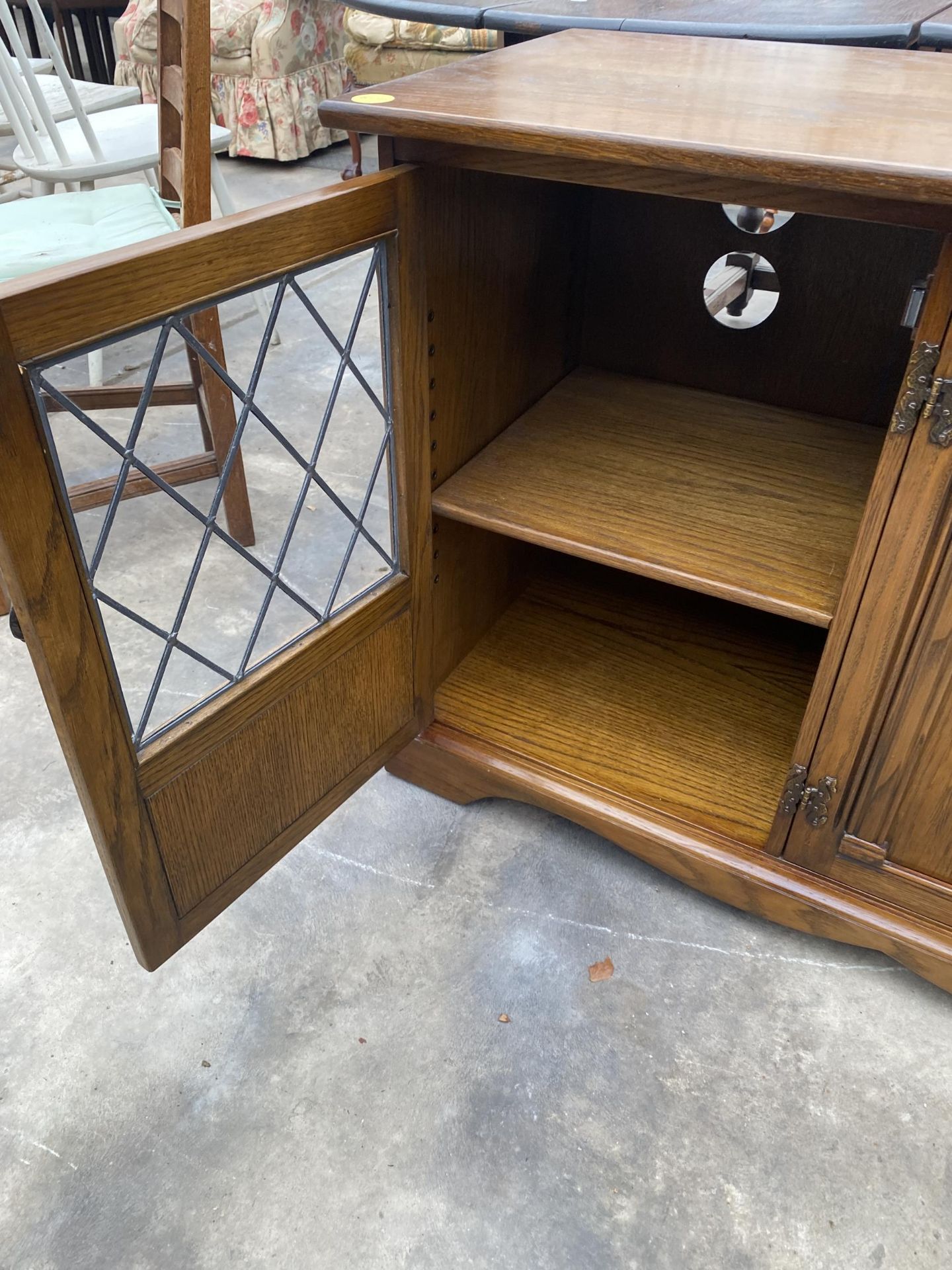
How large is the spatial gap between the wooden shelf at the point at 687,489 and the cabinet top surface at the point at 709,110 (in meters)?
0.38

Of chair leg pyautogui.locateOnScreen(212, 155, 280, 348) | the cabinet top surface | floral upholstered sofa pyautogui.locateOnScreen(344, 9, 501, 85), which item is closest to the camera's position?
the cabinet top surface

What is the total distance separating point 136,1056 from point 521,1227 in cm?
43

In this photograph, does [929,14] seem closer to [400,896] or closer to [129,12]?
[400,896]

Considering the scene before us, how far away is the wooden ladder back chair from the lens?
1287mm

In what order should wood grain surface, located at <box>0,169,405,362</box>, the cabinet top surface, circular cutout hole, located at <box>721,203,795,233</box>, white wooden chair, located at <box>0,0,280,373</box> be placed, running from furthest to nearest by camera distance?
white wooden chair, located at <box>0,0,280,373</box> → circular cutout hole, located at <box>721,203,795,233</box> → the cabinet top surface → wood grain surface, located at <box>0,169,405,362</box>

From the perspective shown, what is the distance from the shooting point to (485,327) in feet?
3.36

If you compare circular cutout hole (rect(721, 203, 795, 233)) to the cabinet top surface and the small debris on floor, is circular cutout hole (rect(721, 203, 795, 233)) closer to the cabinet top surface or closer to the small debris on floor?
the cabinet top surface

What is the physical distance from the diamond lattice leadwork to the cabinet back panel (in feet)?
1.19

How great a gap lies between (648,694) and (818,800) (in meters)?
0.33

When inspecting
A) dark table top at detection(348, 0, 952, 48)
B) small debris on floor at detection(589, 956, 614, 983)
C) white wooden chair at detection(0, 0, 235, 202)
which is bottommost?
small debris on floor at detection(589, 956, 614, 983)

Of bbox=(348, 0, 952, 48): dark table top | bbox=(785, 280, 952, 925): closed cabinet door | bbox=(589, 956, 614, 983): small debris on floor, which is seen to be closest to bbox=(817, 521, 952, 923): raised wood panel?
bbox=(785, 280, 952, 925): closed cabinet door

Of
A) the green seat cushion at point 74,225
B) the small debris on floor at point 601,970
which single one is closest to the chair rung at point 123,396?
the green seat cushion at point 74,225

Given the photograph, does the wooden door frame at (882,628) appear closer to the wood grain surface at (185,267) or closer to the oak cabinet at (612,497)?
the oak cabinet at (612,497)

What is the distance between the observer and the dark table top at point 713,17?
1108mm
